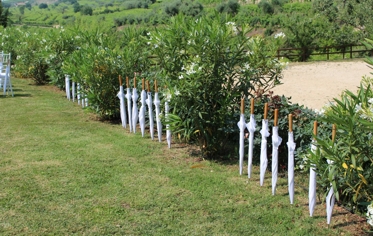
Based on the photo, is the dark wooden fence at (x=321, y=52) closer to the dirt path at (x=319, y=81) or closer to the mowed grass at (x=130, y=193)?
the dirt path at (x=319, y=81)

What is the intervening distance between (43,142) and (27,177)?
1818mm

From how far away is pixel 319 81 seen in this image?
17.9 metres

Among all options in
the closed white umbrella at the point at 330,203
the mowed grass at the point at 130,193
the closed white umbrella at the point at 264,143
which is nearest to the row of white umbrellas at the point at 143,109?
the mowed grass at the point at 130,193

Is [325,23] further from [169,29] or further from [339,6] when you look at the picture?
[169,29]

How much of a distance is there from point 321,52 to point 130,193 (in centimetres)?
2795

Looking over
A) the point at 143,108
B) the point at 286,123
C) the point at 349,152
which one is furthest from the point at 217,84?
the point at 349,152

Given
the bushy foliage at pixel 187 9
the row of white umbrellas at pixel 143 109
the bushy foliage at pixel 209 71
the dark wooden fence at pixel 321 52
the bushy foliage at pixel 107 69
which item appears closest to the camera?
the bushy foliage at pixel 209 71

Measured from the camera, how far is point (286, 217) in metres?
4.38

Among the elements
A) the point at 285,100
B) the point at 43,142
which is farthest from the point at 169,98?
the point at 43,142

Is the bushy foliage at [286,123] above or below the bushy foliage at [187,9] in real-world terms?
below

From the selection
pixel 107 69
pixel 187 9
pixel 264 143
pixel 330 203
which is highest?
pixel 187 9

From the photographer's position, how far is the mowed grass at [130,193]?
4195 millimetres

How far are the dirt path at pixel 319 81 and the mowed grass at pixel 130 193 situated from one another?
18.9 ft

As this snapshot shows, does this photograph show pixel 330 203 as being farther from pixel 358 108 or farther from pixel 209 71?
pixel 209 71
